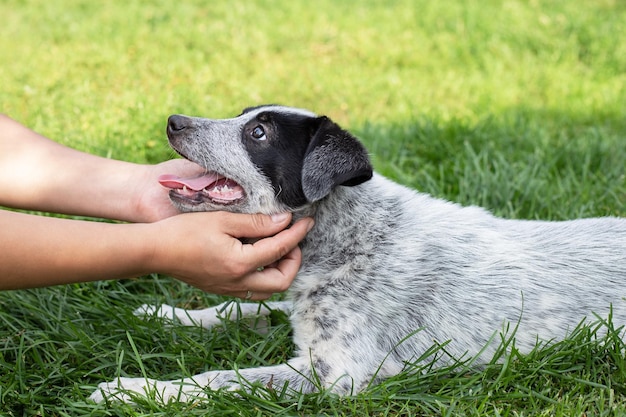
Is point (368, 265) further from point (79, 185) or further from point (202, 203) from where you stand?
point (79, 185)

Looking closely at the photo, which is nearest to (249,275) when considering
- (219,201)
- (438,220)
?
(219,201)

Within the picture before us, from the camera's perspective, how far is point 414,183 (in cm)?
453

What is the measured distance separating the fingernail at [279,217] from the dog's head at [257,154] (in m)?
0.02

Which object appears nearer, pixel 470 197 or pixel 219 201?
pixel 219 201

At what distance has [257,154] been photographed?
118 inches

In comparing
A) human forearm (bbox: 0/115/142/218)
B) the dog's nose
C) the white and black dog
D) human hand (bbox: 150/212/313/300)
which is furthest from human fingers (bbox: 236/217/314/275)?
human forearm (bbox: 0/115/142/218)

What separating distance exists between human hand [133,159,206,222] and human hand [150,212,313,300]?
0.51m

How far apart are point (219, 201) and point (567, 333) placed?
1512mm

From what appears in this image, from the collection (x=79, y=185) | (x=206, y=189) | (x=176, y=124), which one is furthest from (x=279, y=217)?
(x=79, y=185)

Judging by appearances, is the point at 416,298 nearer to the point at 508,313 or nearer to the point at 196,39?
the point at 508,313

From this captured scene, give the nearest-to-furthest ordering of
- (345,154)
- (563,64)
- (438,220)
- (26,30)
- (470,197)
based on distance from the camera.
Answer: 1. (345,154)
2. (438,220)
3. (470,197)
4. (563,64)
5. (26,30)

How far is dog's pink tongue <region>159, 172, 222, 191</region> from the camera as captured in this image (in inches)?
122

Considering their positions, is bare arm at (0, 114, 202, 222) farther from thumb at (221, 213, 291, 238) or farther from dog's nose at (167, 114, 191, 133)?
thumb at (221, 213, 291, 238)

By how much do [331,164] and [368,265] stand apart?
480mm
